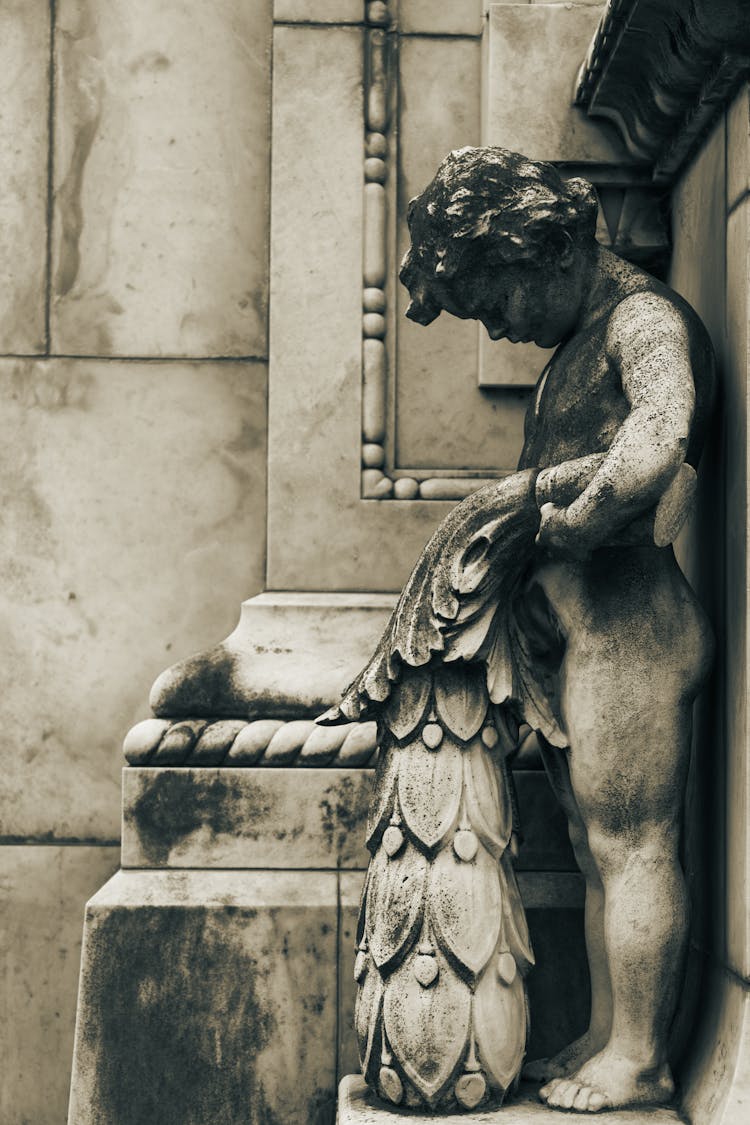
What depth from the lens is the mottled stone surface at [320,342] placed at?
14.2 feet

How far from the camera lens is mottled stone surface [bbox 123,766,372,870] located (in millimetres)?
3859

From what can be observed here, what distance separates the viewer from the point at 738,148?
337 cm

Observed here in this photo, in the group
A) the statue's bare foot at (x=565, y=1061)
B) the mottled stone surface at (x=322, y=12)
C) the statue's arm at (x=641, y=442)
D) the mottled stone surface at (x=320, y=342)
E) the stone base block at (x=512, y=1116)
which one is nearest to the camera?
the statue's arm at (x=641, y=442)

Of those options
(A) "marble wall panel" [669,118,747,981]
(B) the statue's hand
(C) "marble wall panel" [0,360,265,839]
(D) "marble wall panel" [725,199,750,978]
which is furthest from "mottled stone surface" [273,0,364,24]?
(B) the statue's hand

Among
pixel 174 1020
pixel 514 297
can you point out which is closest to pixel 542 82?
pixel 514 297

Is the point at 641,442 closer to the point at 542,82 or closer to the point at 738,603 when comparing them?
the point at 738,603

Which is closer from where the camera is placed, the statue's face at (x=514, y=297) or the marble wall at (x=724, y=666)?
the marble wall at (x=724, y=666)

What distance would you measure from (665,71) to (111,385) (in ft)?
6.04

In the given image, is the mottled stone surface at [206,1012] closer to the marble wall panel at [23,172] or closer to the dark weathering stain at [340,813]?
the dark weathering stain at [340,813]

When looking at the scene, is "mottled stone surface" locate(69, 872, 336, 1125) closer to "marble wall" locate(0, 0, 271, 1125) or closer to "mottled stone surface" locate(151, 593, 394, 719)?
"mottled stone surface" locate(151, 593, 394, 719)

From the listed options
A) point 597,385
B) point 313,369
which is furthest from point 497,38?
point 597,385

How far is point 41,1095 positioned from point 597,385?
259 cm

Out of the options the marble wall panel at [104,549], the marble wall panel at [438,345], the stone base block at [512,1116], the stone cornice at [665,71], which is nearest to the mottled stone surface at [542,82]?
the stone cornice at [665,71]

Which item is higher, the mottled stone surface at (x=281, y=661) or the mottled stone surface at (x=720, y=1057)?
the mottled stone surface at (x=281, y=661)
